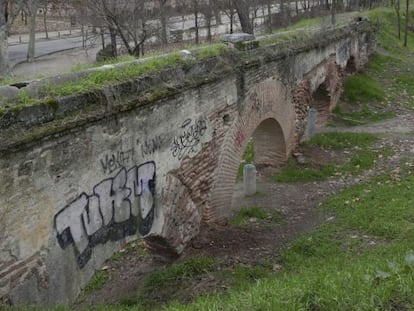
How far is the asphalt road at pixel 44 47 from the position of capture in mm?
26891

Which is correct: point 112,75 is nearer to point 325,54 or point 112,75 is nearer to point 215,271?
point 215,271

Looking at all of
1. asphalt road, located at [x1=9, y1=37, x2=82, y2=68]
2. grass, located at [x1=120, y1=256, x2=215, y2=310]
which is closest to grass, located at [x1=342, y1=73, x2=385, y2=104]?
grass, located at [x1=120, y1=256, x2=215, y2=310]

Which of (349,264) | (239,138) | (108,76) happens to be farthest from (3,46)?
(349,264)

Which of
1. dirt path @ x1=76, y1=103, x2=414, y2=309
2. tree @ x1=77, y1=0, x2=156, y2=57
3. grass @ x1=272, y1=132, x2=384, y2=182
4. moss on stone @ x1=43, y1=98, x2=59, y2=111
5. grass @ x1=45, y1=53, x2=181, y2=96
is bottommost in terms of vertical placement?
dirt path @ x1=76, y1=103, x2=414, y2=309

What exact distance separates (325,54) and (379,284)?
38.6 feet

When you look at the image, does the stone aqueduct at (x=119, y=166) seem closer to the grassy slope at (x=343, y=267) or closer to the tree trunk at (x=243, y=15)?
the grassy slope at (x=343, y=267)

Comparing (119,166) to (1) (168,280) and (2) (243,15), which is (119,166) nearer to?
(1) (168,280)

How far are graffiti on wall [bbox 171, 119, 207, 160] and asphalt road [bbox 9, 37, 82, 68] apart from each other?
18.7 meters

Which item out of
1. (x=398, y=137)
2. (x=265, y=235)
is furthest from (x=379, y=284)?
(x=398, y=137)

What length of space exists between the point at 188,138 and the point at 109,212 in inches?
79.5

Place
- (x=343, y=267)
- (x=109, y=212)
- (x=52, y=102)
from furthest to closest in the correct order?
(x=343, y=267)
(x=109, y=212)
(x=52, y=102)

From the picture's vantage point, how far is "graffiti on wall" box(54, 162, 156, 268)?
5531 millimetres

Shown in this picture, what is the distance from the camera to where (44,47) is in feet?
101

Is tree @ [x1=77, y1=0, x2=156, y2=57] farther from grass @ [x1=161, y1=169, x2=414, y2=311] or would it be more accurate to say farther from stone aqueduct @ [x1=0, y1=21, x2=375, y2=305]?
grass @ [x1=161, y1=169, x2=414, y2=311]
